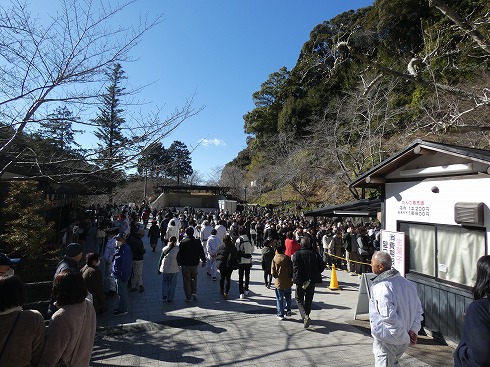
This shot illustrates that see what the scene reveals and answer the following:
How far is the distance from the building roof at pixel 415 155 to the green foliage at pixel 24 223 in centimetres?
805

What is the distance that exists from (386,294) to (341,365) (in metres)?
1.86

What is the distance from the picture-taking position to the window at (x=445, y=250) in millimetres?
4699

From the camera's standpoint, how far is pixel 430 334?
5.44 meters

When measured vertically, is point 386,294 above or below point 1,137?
below

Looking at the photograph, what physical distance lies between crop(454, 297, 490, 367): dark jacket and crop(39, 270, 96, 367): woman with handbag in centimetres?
286

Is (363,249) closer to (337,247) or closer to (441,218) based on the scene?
(337,247)

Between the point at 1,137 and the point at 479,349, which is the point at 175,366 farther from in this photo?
the point at 1,137

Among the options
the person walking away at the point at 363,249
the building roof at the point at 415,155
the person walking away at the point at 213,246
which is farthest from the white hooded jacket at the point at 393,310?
the person walking away at the point at 363,249

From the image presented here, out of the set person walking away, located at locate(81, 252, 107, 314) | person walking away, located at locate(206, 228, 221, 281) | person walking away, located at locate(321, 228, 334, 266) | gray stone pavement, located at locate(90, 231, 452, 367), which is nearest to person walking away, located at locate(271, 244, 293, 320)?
gray stone pavement, located at locate(90, 231, 452, 367)

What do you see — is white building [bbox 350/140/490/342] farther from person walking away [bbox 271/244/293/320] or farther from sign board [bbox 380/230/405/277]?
person walking away [bbox 271/244/293/320]

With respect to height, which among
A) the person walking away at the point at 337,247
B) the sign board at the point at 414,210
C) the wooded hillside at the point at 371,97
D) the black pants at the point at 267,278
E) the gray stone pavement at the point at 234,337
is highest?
the wooded hillside at the point at 371,97

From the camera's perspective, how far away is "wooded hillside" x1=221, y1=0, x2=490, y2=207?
6.72m

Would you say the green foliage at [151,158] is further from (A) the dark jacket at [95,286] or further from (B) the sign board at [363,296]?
(B) the sign board at [363,296]

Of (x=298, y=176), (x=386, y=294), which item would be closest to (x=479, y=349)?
(x=386, y=294)
